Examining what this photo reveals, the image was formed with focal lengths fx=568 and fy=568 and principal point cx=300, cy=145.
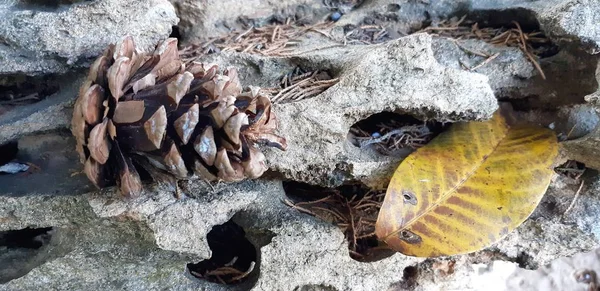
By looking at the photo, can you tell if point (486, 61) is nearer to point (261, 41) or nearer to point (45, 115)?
point (261, 41)

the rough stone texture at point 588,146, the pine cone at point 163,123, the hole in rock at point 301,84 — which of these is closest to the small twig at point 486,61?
the rough stone texture at point 588,146

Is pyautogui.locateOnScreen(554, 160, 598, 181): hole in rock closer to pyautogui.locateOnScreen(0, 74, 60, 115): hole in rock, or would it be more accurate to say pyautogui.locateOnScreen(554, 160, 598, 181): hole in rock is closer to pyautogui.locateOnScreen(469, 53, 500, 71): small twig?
pyautogui.locateOnScreen(469, 53, 500, 71): small twig

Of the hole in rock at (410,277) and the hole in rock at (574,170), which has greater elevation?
the hole in rock at (574,170)

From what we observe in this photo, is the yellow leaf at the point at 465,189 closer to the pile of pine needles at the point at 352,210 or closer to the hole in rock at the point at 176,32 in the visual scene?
the pile of pine needles at the point at 352,210

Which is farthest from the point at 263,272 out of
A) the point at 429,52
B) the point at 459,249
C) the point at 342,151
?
the point at 429,52

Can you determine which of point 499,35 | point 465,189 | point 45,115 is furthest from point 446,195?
point 45,115

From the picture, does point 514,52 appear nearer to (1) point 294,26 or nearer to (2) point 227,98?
(1) point 294,26
